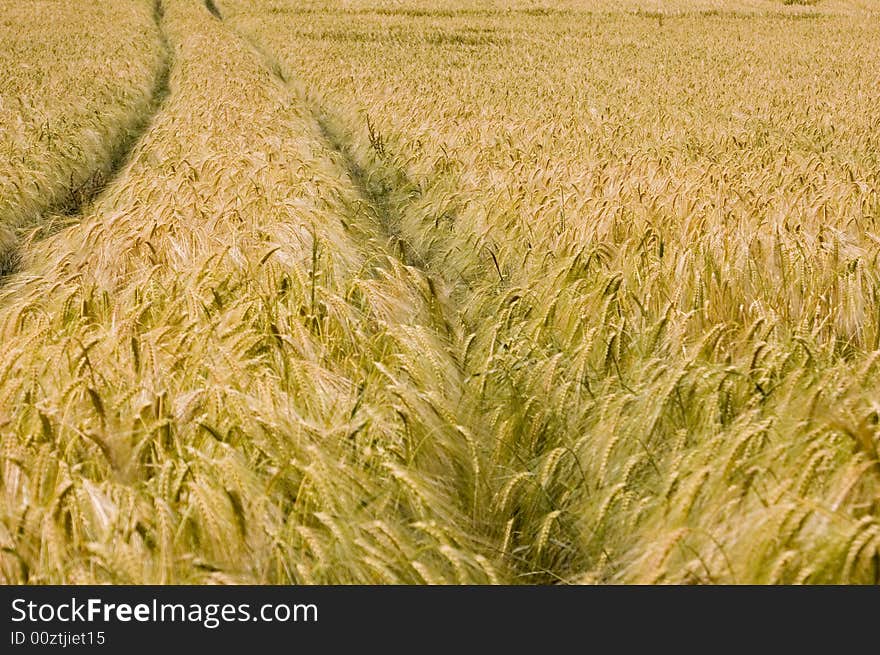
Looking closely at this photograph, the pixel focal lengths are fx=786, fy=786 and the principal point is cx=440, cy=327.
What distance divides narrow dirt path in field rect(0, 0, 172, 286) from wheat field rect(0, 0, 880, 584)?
52 mm

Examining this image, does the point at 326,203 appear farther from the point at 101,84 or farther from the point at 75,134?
the point at 101,84

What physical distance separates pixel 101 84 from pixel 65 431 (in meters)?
10.5

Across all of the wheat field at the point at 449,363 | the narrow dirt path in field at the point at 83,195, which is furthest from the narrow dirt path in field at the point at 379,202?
the narrow dirt path in field at the point at 83,195

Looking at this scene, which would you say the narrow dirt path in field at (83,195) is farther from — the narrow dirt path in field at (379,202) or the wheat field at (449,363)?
the narrow dirt path in field at (379,202)

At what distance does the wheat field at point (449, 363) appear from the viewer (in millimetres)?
1725

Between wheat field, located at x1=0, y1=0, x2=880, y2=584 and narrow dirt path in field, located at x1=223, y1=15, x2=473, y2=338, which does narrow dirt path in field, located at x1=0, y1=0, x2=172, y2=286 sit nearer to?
wheat field, located at x1=0, y1=0, x2=880, y2=584

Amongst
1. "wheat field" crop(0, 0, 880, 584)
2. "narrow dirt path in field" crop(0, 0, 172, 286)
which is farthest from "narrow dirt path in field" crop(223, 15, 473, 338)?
"narrow dirt path in field" crop(0, 0, 172, 286)

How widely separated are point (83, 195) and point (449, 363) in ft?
17.4

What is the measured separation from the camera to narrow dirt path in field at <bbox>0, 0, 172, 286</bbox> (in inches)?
211

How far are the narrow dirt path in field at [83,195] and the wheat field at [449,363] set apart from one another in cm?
5

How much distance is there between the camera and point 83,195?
6855mm

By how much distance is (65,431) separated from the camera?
2.08m

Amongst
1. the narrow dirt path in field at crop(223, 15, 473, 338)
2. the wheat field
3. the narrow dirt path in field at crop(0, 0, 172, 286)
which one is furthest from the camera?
the narrow dirt path in field at crop(0, 0, 172, 286)

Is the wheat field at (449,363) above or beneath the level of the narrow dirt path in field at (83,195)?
beneath
